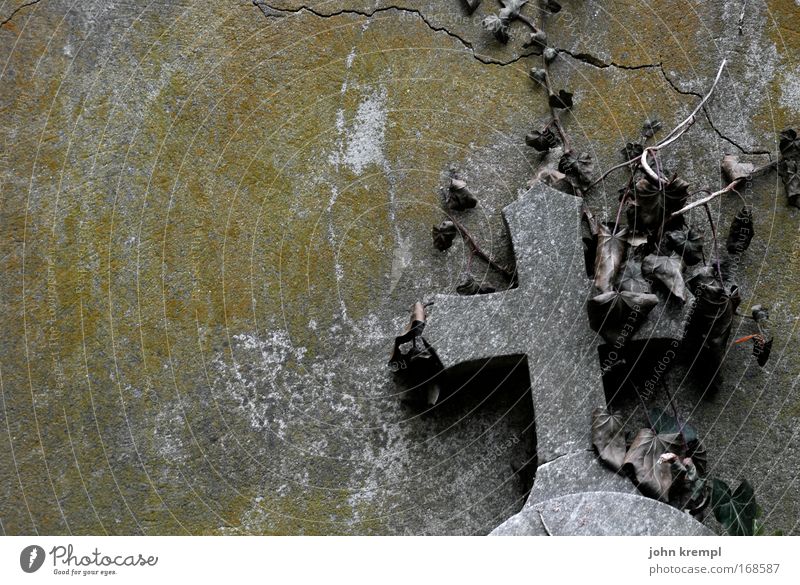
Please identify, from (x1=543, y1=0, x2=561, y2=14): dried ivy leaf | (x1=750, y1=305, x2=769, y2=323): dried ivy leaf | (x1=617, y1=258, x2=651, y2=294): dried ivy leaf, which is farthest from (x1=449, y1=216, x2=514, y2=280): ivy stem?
(x1=543, y1=0, x2=561, y2=14): dried ivy leaf

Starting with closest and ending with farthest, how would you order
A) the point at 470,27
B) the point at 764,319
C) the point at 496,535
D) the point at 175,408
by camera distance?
the point at 496,535, the point at 175,408, the point at 764,319, the point at 470,27

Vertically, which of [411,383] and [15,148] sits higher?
[15,148]

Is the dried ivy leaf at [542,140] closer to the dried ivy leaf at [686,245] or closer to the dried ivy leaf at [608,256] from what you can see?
the dried ivy leaf at [608,256]

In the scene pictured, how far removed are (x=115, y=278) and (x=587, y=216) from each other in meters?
1.83

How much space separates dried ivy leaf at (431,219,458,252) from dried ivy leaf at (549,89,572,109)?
0.68m

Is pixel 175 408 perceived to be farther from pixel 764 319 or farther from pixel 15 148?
pixel 764 319

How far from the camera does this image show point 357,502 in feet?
11.5

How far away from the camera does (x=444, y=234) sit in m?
3.73

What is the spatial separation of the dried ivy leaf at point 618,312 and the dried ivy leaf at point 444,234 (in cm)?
60

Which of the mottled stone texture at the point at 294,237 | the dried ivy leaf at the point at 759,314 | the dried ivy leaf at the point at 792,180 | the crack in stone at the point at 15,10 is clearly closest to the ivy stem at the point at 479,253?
the mottled stone texture at the point at 294,237

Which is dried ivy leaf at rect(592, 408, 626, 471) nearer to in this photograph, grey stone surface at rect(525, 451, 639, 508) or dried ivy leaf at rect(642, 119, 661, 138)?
grey stone surface at rect(525, 451, 639, 508)

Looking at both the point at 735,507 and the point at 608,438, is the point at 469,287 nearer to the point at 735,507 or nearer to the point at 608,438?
the point at 608,438
